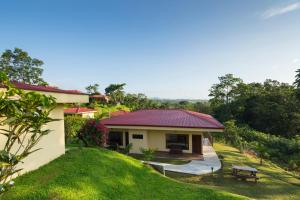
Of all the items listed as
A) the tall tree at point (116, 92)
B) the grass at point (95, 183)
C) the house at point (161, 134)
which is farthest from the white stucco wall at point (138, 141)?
the tall tree at point (116, 92)

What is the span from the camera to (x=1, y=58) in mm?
35594

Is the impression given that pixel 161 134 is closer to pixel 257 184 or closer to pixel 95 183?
pixel 257 184

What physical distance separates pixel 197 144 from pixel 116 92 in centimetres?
4658

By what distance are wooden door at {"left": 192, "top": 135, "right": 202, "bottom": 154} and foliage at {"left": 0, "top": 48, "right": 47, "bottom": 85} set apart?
105ft

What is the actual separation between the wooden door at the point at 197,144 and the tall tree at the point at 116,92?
4308 cm

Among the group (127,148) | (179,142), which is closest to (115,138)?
(127,148)

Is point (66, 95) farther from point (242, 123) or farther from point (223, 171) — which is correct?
point (242, 123)

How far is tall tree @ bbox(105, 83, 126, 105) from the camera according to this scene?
187 feet

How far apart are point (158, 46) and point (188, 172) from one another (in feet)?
50.3

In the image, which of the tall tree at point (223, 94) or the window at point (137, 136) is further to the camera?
the tall tree at point (223, 94)

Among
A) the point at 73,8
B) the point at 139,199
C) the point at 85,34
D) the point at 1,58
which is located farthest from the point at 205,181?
the point at 1,58

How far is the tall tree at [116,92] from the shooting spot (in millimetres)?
56878

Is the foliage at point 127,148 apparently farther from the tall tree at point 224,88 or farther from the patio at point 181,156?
the tall tree at point 224,88

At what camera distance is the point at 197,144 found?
15148 mm
